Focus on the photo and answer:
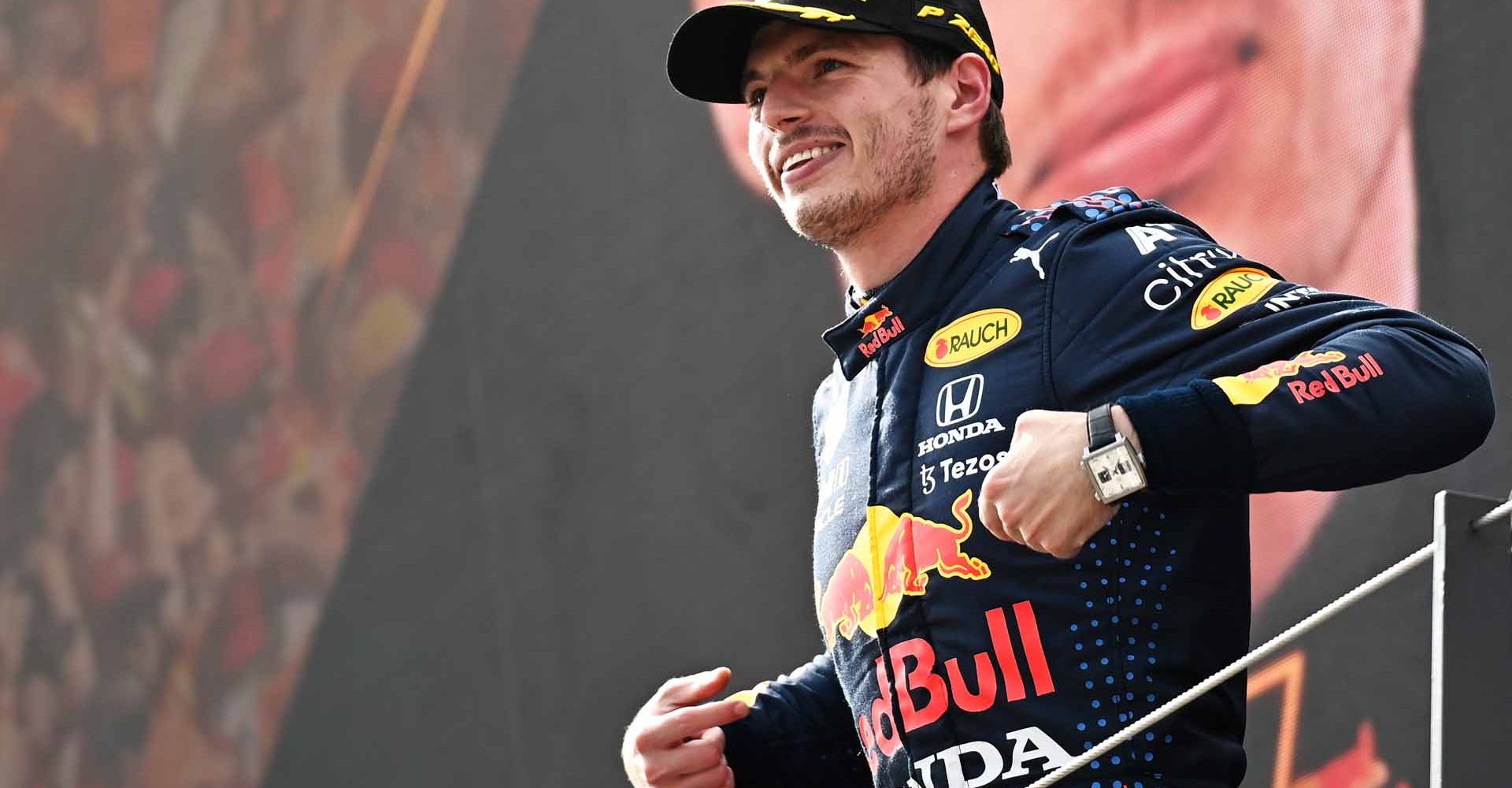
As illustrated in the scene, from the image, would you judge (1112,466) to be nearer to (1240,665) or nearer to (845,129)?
(1240,665)

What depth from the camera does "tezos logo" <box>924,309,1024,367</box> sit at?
1.46m

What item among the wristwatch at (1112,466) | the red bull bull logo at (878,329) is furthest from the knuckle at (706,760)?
the wristwatch at (1112,466)

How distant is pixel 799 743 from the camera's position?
65.9 inches

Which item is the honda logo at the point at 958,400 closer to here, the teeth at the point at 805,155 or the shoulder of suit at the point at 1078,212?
the shoulder of suit at the point at 1078,212

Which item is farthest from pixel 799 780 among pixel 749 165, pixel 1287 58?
pixel 749 165

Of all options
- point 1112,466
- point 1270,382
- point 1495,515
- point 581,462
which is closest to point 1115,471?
point 1112,466

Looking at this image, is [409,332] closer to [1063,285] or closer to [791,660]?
[791,660]

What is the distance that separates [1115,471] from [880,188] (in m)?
0.58

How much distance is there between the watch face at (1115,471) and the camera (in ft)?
3.73

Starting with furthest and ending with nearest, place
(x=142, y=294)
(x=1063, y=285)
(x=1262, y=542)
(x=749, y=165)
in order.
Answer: (x=142, y=294), (x=749, y=165), (x=1262, y=542), (x=1063, y=285)

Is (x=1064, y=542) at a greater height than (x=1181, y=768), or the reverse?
(x=1064, y=542)

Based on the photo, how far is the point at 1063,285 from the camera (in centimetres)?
144

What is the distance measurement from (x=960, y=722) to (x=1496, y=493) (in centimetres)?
98

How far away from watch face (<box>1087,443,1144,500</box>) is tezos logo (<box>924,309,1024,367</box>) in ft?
1.03
